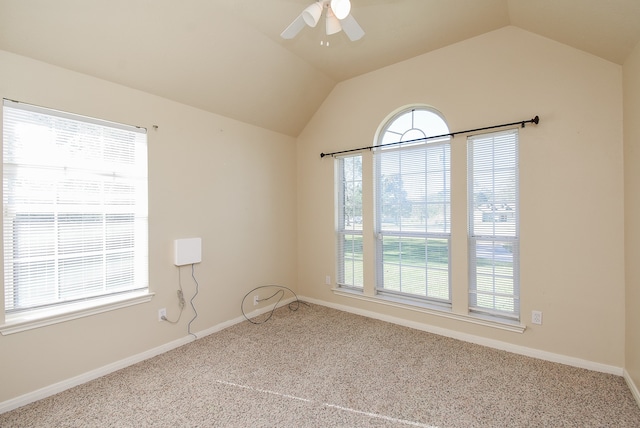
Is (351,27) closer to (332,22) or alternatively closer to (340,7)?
(332,22)

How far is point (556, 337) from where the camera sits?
2.43 meters

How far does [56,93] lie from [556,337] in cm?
445

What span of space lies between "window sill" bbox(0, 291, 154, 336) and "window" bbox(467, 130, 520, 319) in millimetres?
3150

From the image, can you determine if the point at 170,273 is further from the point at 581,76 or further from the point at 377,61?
the point at 581,76

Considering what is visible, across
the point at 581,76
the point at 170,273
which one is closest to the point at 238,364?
the point at 170,273

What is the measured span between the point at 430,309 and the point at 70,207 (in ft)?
11.3

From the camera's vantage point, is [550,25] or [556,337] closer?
[550,25]

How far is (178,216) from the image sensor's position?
2.83 meters

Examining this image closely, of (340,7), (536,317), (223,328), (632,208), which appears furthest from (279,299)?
(632,208)

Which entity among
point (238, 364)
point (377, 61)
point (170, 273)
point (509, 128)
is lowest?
point (238, 364)

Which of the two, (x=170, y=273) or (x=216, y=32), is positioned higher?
(x=216, y=32)

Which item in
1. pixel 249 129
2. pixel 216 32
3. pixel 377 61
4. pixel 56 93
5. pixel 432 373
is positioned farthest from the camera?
pixel 249 129

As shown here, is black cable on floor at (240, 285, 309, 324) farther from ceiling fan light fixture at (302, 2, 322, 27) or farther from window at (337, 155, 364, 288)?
ceiling fan light fixture at (302, 2, 322, 27)

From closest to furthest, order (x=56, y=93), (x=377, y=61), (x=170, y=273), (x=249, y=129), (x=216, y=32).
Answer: (x=56, y=93) → (x=216, y=32) → (x=170, y=273) → (x=377, y=61) → (x=249, y=129)
